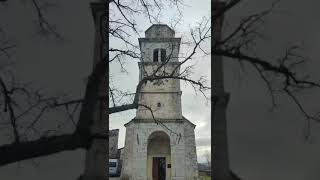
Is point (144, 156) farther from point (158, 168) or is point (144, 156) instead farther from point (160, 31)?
point (160, 31)

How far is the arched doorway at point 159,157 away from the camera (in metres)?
7.59

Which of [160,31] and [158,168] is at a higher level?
[160,31]

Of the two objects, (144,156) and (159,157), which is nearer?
(144,156)

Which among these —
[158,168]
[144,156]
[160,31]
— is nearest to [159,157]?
[144,156]

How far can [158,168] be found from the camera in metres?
7.71

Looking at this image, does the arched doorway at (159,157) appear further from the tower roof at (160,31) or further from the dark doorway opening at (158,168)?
the tower roof at (160,31)

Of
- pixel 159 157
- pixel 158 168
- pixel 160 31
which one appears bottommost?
pixel 158 168

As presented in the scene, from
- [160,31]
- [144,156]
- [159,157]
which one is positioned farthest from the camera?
[159,157]

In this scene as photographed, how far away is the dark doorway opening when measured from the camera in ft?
24.6

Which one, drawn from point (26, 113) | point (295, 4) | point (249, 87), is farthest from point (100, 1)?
point (295, 4)

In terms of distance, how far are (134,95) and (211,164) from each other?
534mm

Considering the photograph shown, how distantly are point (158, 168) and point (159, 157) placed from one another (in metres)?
0.56

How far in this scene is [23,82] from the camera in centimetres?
171

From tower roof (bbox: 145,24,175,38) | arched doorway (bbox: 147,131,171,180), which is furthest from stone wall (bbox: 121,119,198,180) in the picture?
tower roof (bbox: 145,24,175,38)
